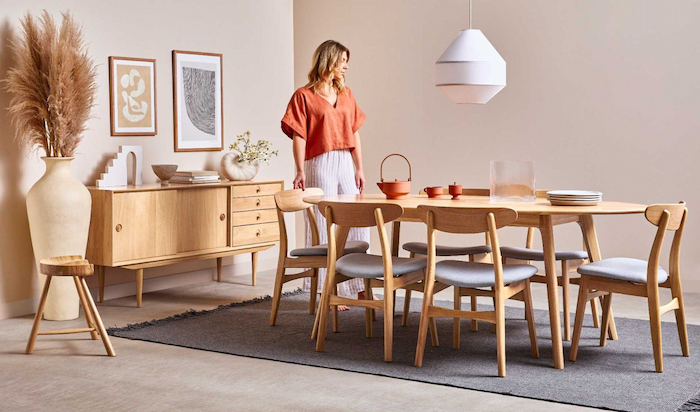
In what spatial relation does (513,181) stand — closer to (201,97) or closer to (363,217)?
(363,217)

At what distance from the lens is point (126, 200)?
204 inches

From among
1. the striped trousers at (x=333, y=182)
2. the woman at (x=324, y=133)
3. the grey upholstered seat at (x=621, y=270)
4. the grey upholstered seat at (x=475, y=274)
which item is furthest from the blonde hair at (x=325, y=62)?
Result: the grey upholstered seat at (x=621, y=270)

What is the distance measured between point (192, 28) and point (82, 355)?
2.89 m

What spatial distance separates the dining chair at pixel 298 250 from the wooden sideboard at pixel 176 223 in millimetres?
947

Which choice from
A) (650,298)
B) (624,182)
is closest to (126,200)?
(650,298)

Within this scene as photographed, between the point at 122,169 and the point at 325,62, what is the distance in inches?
59.2

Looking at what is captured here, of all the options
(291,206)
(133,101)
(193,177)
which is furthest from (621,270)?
(133,101)

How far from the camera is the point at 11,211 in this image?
5.06 meters

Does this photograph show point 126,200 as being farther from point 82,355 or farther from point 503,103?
point 503,103

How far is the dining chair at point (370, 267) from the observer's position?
3.98 meters

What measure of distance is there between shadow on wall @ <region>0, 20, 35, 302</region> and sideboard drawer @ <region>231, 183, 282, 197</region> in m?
1.39

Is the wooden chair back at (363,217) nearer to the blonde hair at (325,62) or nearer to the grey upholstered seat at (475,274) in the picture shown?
the grey upholstered seat at (475,274)

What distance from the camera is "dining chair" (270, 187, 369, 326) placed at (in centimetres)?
469

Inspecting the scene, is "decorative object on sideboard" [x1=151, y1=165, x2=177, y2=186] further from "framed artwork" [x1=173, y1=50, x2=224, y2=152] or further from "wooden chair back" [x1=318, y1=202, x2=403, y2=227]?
"wooden chair back" [x1=318, y1=202, x2=403, y2=227]
